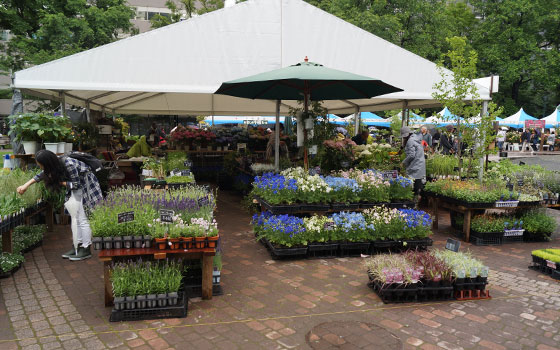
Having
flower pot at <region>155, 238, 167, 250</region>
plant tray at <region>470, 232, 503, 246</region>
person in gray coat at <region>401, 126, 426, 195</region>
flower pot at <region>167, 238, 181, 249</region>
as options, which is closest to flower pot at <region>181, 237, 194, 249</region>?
flower pot at <region>167, 238, 181, 249</region>

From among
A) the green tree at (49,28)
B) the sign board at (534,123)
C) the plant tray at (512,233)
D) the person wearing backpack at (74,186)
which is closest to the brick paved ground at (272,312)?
the person wearing backpack at (74,186)

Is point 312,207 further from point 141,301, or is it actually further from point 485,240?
point 485,240

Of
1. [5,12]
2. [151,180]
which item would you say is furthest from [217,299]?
[5,12]

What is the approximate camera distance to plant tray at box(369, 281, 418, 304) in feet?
14.4

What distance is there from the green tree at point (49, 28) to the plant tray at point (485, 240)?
66.2ft

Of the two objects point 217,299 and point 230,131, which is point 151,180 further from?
point 230,131

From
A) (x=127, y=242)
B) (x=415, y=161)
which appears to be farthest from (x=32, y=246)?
(x=415, y=161)

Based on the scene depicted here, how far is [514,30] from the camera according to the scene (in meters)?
30.2

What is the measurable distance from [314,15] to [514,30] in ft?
93.9

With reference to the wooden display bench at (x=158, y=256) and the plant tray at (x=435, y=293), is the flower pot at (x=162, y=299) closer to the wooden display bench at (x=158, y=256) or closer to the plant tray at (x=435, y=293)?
the wooden display bench at (x=158, y=256)

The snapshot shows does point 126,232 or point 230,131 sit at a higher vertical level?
point 230,131

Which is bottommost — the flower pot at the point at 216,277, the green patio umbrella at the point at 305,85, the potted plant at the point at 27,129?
the flower pot at the point at 216,277

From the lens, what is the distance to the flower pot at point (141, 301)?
12.8 feet

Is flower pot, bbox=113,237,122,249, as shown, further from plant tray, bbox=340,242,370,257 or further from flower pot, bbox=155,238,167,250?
plant tray, bbox=340,242,370,257
